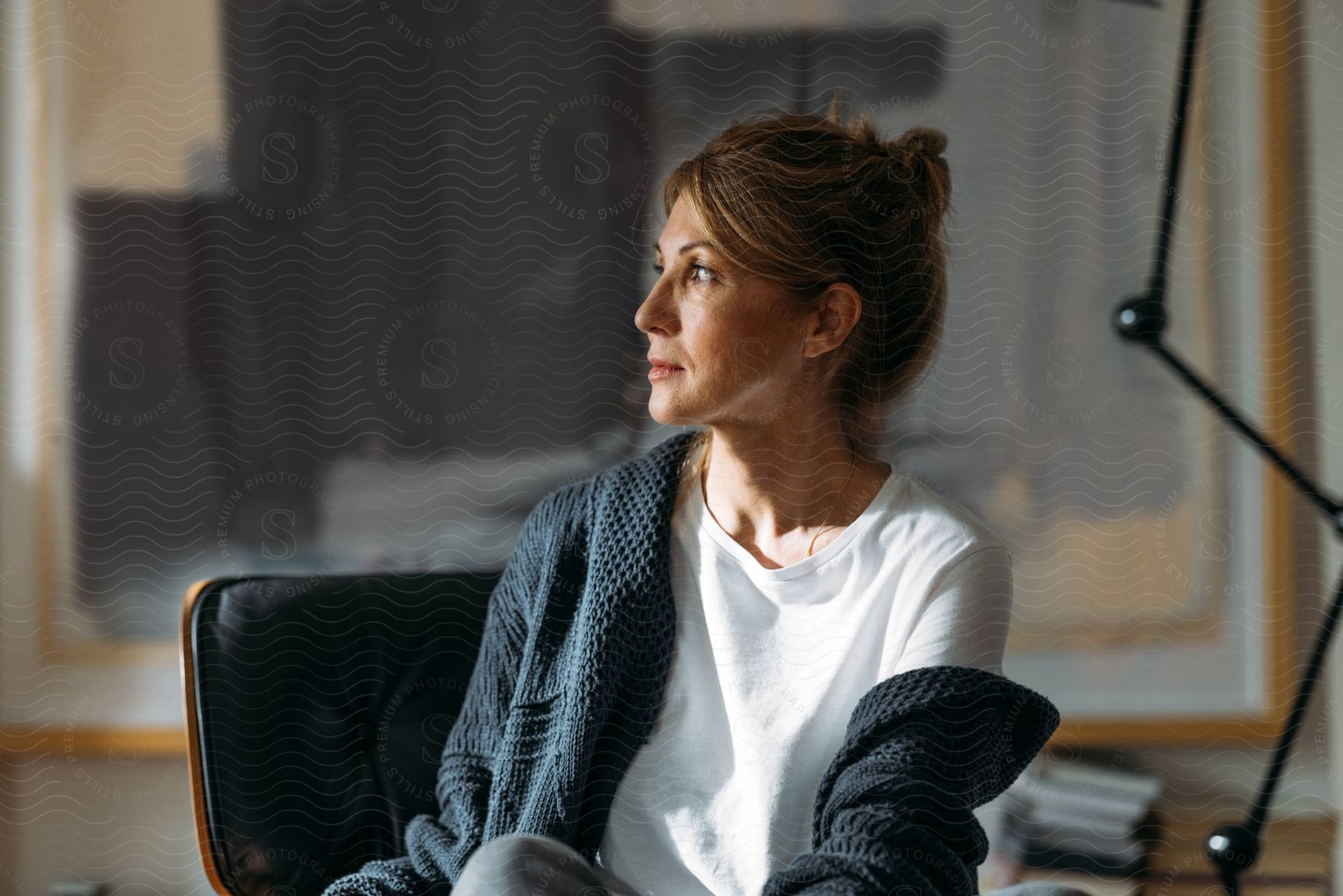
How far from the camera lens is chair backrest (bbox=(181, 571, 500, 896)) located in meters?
0.80

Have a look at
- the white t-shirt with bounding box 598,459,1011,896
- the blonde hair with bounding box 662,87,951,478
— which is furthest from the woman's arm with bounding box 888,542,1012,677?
the blonde hair with bounding box 662,87,951,478

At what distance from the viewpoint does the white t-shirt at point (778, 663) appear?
0.69m

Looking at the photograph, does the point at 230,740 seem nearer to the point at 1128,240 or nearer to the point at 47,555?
the point at 47,555

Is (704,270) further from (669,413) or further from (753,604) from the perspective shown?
(753,604)

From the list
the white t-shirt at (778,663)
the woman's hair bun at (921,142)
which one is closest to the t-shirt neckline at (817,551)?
the white t-shirt at (778,663)

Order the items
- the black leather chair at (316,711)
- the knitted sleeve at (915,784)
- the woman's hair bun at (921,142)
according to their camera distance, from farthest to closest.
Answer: the black leather chair at (316,711) → the woman's hair bun at (921,142) → the knitted sleeve at (915,784)

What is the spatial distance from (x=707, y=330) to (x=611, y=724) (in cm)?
27

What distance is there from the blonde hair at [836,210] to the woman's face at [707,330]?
0.04 ft

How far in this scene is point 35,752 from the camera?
84 centimetres

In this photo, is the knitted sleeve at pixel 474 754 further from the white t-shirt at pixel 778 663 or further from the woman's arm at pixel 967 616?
the woman's arm at pixel 967 616

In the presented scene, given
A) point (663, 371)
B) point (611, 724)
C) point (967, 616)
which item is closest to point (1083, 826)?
point (967, 616)

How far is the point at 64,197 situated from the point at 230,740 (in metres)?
0.42

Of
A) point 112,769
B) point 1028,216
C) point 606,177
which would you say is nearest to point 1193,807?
point 1028,216

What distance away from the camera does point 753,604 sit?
2.41 ft
